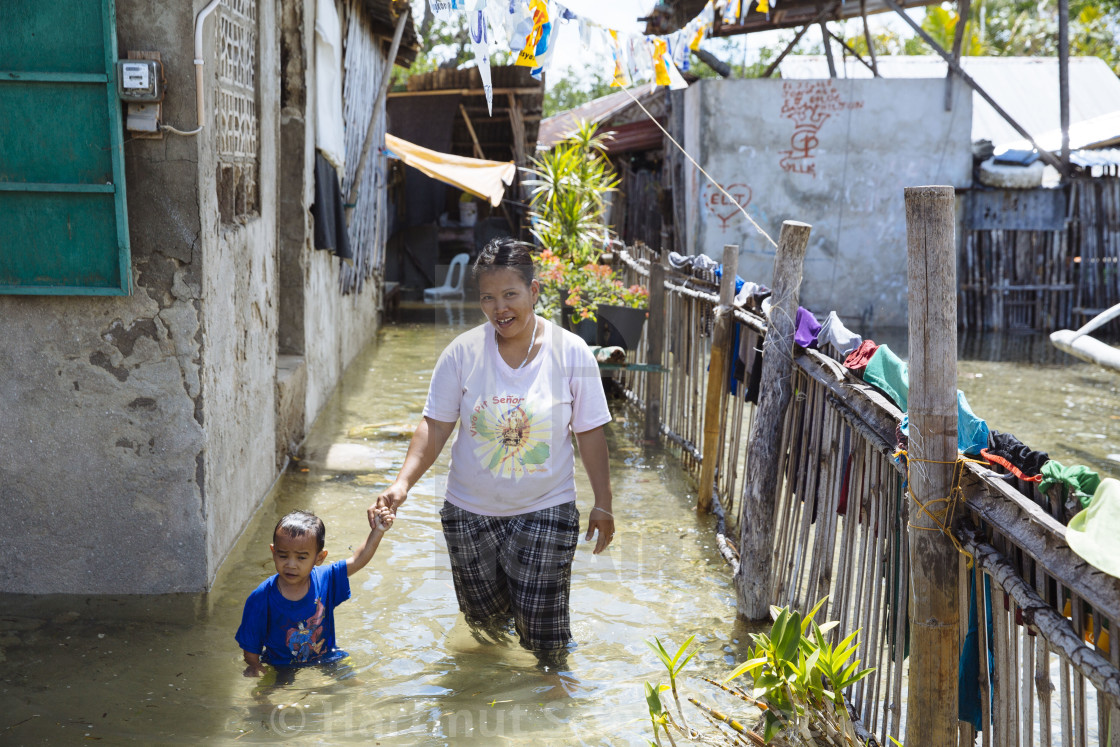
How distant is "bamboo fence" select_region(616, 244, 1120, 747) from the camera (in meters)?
1.98

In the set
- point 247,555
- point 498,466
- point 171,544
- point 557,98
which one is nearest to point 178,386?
point 171,544

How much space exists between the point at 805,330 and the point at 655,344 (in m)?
3.20

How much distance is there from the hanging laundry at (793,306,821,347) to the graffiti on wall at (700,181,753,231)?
28.1ft

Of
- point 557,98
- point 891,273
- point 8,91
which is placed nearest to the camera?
point 8,91

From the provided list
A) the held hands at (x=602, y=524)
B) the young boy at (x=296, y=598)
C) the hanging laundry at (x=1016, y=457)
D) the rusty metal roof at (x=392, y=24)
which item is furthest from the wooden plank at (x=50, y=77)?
the rusty metal roof at (x=392, y=24)

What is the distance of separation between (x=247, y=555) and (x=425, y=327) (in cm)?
913

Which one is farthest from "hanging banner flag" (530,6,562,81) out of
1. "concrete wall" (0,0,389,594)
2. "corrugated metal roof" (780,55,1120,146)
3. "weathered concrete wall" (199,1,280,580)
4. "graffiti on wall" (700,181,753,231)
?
"corrugated metal roof" (780,55,1120,146)

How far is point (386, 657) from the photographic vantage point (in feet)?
12.5

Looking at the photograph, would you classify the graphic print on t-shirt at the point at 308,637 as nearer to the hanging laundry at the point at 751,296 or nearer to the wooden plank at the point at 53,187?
the wooden plank at the point at 53,187

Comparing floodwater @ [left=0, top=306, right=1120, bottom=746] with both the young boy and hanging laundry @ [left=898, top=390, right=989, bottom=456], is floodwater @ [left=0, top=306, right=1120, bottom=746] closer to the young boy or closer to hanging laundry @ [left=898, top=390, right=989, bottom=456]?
the young boy

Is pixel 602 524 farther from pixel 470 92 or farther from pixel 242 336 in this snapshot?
pixel 470 92

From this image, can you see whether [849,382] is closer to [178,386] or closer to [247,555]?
[178,386]

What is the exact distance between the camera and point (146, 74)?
3.69 meters

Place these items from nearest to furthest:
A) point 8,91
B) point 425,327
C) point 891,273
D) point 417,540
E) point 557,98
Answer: point 8,91
point 417,540
point 891,273
point 425,327
point 557,98
